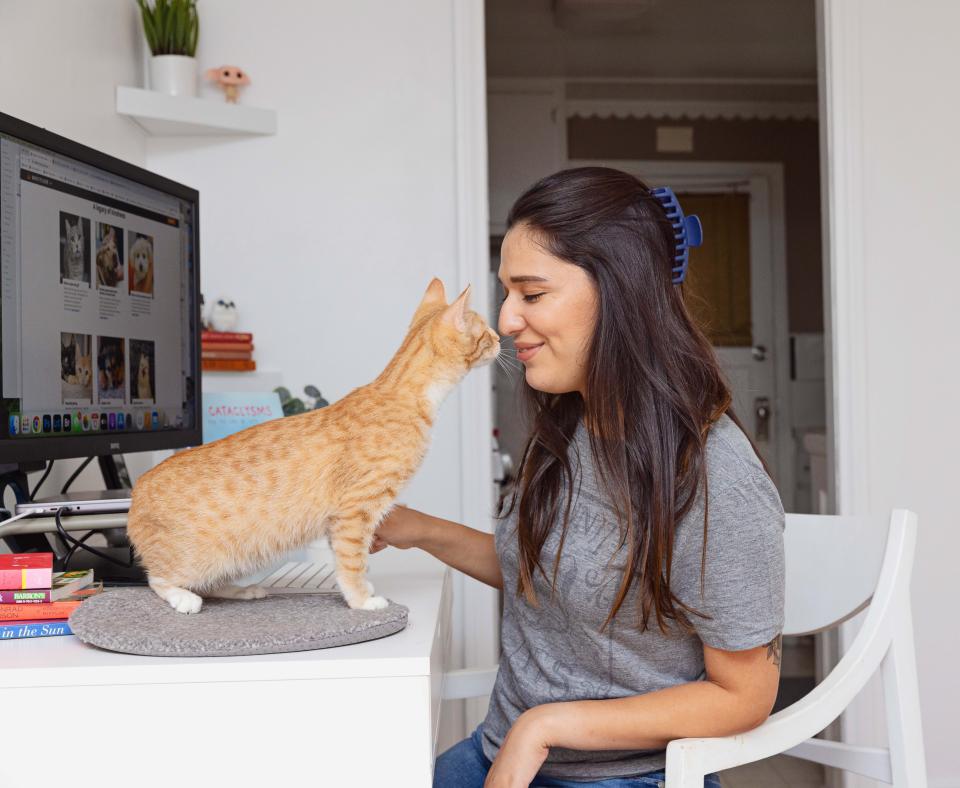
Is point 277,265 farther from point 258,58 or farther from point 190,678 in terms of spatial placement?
point 190,678

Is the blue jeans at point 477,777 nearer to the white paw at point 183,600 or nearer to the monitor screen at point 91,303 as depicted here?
the white paw at point 183,600

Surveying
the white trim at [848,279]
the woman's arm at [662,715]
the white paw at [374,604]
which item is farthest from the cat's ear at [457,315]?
the white trim at [848,279]

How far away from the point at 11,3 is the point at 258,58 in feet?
2.36

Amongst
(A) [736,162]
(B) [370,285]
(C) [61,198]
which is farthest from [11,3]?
(A) [736,162]

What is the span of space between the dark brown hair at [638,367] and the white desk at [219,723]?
0.28 metres

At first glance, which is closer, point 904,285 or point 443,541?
point 443,541

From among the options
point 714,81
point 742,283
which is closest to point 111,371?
point 714,81

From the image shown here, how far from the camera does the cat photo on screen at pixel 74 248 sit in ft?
3.64

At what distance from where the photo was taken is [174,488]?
911mm

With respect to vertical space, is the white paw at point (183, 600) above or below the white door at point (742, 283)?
below

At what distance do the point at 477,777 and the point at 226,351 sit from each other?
4.02 ft

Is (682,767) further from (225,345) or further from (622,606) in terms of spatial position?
(225,345)

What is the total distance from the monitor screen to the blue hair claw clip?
2.34 ft

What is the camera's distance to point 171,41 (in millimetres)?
1954
